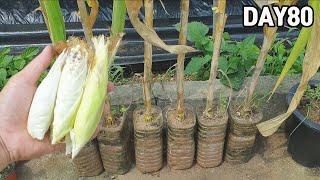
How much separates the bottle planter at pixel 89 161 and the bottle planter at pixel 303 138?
778 millimetres

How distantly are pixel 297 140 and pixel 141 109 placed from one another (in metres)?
0.64

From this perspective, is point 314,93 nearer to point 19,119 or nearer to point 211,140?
point 211,140

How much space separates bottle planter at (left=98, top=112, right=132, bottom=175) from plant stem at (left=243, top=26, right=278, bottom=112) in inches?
18.4

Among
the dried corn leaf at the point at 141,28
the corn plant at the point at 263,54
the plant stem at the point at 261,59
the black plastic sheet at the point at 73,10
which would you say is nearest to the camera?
the dried corn leaf at the point at 141,28

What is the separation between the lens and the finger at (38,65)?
108cm

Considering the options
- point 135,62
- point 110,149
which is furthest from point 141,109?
point 135,62

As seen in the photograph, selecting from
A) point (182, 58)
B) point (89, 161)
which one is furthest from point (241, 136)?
point (89, 161)

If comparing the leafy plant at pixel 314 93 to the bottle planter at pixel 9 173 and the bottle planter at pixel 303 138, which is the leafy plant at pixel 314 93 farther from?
the bottle planter at pixel 9 173

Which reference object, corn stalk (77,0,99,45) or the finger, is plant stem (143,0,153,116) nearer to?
corn stalk (77,0,99,45)

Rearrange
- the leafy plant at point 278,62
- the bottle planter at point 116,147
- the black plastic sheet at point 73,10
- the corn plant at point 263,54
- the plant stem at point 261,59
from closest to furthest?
the corn plant at point 263,54 → the plant stem at point 261,59 → the bottle planter at point 116,147 → the leafy plant at point 278,62 → the black plastic sheet at point 73,10

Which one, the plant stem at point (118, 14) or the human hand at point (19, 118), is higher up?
the plant stem at point (118, 14)

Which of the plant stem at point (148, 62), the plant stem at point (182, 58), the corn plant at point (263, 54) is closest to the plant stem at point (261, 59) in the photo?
the corn plant at point (263, 54)

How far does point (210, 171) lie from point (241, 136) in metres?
0.22

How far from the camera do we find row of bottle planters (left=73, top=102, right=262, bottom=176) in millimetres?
1494
